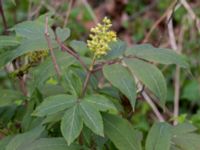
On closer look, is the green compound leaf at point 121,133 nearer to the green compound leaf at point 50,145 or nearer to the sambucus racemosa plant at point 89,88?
the sambucus racemosa plant at point 89,88

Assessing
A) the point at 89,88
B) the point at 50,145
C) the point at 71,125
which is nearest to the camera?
the point at 71,125

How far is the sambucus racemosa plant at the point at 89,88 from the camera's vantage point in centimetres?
152

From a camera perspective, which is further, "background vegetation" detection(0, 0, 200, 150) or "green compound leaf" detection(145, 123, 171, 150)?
"green compound leaf" detection(145, 123, 171, 150)

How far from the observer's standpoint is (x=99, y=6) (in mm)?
5652

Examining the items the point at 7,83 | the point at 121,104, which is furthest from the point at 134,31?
the point at 121,104

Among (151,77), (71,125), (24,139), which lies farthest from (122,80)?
(24,139)

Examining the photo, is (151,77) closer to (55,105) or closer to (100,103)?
(100,103)

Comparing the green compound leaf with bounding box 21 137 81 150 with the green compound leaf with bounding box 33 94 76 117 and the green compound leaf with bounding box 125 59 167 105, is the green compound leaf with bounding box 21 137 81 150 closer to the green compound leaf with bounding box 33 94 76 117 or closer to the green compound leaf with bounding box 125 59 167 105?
the green compound leaf with bounding box 33 94 76 117

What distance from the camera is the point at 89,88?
1.80m

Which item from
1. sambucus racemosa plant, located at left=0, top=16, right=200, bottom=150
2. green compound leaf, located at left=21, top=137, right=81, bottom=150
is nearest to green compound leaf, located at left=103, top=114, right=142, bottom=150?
sambucus racemosa plant, located at left=0, top=16, right=200, bottom=150

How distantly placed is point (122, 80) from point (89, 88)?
28 cm

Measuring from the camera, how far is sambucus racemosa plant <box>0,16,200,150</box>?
152 cm

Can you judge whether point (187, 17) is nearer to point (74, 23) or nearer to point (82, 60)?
point (74, 23)

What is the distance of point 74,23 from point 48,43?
3326 millimetres
